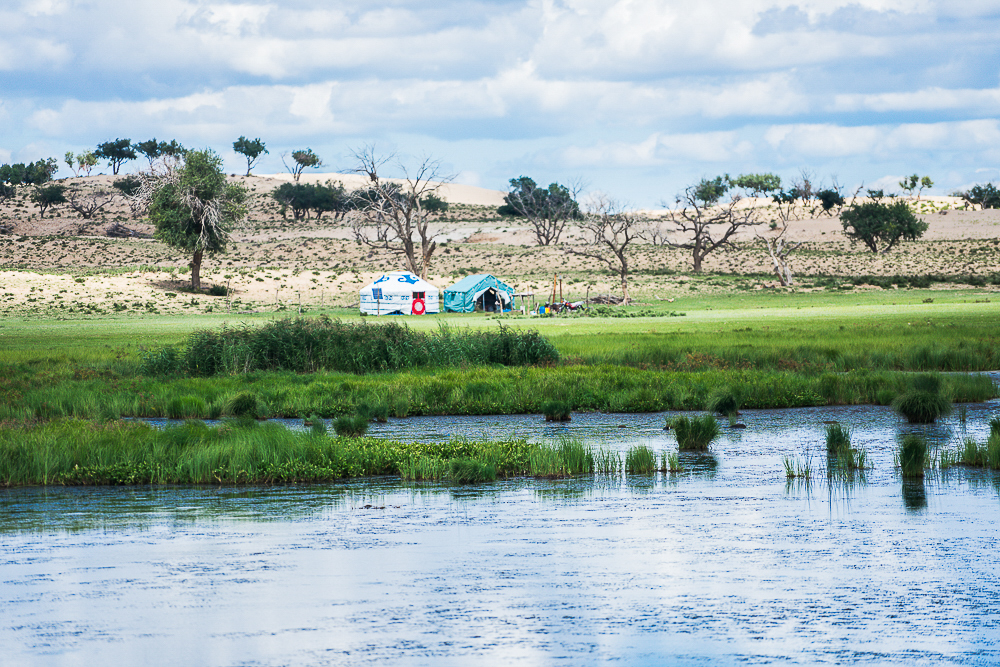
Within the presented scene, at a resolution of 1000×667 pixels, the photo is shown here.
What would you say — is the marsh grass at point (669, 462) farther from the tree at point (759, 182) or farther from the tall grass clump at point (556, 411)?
the tree at point (759, 182)

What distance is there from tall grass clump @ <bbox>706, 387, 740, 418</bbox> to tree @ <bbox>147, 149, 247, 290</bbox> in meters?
73.4

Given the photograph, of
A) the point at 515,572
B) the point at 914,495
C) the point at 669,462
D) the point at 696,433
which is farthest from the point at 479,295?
the point at 515,572

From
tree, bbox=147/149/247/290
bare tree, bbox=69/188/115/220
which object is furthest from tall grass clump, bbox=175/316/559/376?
bare tree, bbox=69/188/115/220

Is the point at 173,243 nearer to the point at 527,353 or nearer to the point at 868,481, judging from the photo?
the point at 527,353

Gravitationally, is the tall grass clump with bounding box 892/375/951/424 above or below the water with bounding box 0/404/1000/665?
above

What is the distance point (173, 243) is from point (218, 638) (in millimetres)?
90155

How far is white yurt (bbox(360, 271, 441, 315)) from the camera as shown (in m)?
89.0

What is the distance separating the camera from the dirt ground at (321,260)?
93312mm

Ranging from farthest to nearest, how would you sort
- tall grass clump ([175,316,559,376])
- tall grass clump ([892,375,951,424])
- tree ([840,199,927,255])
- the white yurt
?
tree ([840,199,927,255]) < the white yurt < tall grass clump ([175,316,559,376]) < tall grass clump ([892,375,951,424])

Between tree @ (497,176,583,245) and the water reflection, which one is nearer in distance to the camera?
the water reflection

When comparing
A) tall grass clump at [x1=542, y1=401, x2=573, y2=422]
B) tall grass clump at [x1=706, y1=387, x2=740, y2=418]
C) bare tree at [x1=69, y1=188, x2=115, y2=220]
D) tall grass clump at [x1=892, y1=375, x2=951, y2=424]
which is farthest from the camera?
bare tree at [x1=69, y1=188, x2=115, y2=220]

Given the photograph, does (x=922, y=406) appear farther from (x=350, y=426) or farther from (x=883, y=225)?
(x=883, y=225)

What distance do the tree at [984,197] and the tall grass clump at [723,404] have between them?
175 m

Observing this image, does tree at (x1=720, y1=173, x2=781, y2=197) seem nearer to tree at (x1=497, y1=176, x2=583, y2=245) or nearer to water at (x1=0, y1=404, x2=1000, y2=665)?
tree at (x1=497, y1=176, x2=583, y2=245)
